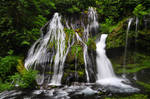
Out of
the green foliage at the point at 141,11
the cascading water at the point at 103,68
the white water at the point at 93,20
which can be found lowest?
the cascading water at the point at 103,68

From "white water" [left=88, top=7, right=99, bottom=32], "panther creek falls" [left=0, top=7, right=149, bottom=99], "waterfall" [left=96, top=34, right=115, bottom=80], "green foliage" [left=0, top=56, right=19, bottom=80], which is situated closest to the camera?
"panther creek falls" [left=0, top=7, right=149, bottom=99]

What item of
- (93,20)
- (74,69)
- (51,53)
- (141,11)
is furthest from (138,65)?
(93,20)

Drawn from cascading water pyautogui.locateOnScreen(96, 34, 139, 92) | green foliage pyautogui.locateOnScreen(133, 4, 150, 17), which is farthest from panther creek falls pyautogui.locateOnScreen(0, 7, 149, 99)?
green foliage pyautogui.locateOnScreen(133, 4, 150, 17)

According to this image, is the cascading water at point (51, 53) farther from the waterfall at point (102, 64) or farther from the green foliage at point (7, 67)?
the waterfall at point (102, 64)

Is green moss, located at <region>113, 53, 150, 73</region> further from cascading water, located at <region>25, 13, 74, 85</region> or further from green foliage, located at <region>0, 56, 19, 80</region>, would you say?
green foliage, located at <region>0, 56, 19, 80</region>

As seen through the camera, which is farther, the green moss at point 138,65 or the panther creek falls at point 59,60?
the green moss at point 138,65

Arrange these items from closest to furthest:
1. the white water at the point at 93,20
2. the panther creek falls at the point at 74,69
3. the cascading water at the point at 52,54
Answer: the panther creek falls at the point at 74,69
the cascading water at the point at 52,54
the white water at the point at 93,20

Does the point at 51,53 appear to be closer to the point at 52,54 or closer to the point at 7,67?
the point at 52,54

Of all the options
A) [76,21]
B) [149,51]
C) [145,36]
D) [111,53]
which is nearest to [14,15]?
[76,21]

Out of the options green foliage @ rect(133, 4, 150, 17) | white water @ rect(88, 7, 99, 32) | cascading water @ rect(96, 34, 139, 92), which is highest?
white water @ rect(88, 7, 99, 32)

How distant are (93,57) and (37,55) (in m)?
4.21

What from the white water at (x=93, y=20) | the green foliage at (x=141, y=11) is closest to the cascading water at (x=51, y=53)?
the white water at (x=93, y=20)

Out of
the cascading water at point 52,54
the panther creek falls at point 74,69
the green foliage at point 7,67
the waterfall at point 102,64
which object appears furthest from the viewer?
the waterfall at point 102,64

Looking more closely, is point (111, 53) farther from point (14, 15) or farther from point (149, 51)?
point (14, 15)
